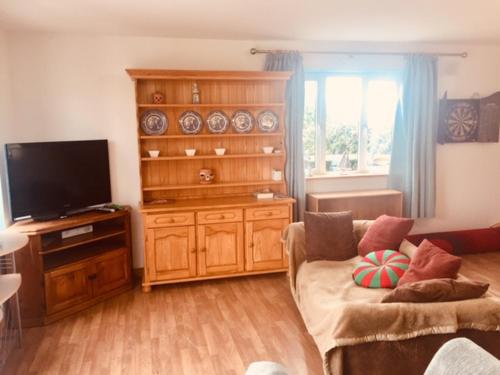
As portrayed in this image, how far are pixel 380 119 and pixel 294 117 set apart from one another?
3.96ft

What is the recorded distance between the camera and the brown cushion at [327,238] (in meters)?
3.13

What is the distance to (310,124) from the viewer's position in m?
4.48

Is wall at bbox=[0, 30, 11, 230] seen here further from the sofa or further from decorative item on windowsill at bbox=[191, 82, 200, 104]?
the sofa

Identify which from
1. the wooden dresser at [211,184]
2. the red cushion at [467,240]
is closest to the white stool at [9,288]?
the wooden dresser at [211,184]

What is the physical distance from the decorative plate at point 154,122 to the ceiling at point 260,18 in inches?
29.4

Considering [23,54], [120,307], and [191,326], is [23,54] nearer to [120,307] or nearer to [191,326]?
[120,307]

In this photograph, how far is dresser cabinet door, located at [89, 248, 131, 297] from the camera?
11.4ft

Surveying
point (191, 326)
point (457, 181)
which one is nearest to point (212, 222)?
point (191, 326)

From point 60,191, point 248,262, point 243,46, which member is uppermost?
point 243,46

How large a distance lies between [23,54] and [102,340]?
262 centimetres

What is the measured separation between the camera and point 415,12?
3.28 meters

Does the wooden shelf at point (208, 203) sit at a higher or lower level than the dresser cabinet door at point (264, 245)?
higher

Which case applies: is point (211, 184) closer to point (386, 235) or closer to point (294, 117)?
point (294, 117)

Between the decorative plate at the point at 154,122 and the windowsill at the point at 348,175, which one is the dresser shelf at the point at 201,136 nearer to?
the decorative plate at the point at 154,122
